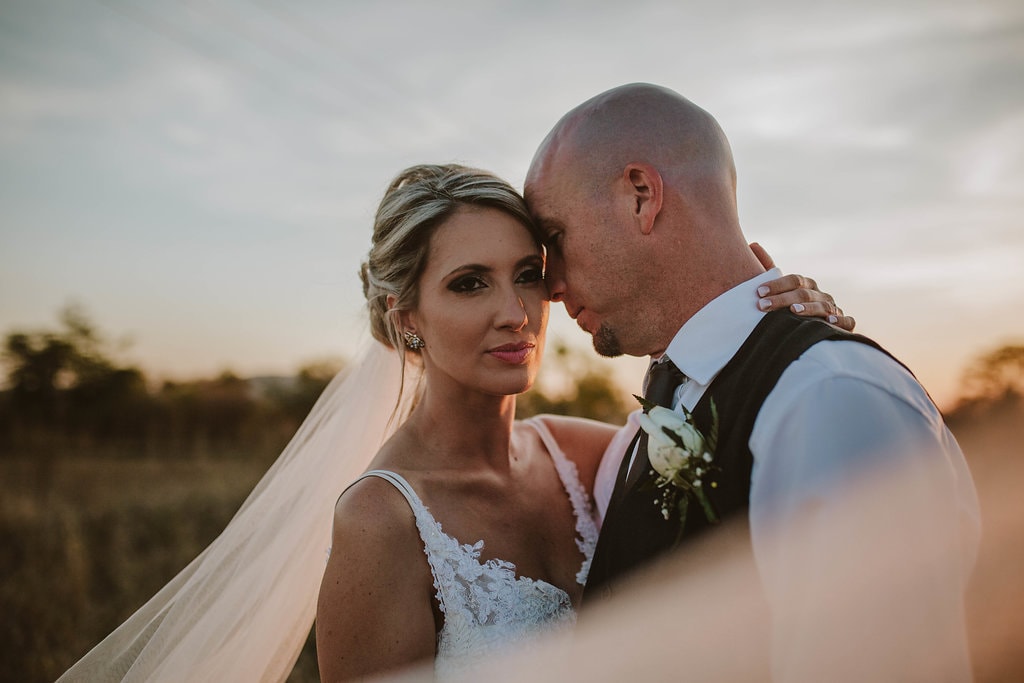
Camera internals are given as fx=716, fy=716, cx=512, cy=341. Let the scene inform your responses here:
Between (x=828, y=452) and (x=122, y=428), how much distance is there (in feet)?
72.0

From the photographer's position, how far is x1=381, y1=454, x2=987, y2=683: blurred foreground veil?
177 cm

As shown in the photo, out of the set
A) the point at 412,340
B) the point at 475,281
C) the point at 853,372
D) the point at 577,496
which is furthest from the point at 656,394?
the point at 412,340

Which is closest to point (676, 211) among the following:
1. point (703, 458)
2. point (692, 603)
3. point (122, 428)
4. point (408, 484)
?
point (703, 458)

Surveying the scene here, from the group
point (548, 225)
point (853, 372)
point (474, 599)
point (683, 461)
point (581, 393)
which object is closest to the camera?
point (853, 372)

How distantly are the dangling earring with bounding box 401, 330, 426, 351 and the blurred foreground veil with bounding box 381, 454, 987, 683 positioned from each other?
73.0 inches

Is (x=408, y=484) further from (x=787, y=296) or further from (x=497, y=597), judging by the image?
(x=787, y=296)

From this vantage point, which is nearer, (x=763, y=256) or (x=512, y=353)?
(x=763, y=256)

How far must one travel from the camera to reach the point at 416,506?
298 cm

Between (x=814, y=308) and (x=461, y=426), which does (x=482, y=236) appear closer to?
(x=461, y=426)

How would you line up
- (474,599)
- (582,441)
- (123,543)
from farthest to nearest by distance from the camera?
(123,543) < (582,441) < (474,599)

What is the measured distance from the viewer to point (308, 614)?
12.0 feet

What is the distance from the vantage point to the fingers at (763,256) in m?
2.90

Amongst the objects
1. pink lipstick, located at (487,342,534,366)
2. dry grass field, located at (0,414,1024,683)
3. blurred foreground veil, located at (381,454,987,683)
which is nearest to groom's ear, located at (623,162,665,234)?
pink lipstick, located at (487,342,534,366)

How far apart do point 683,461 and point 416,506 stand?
1313 millimetres
